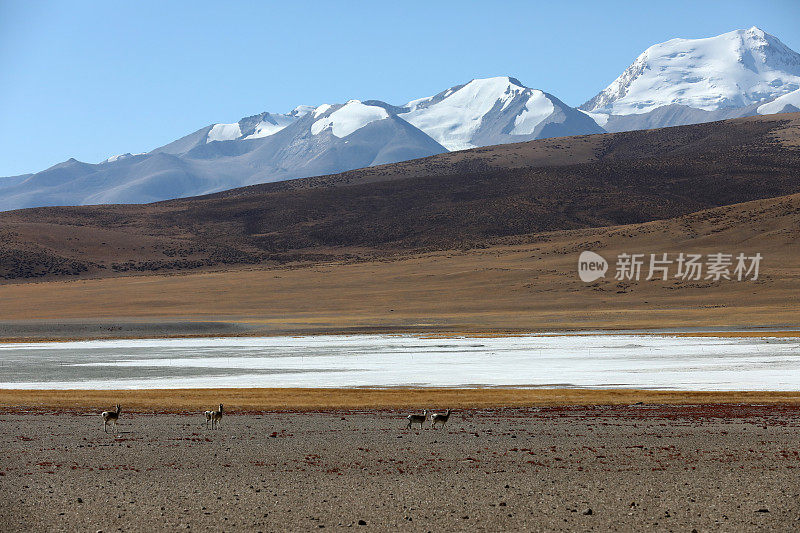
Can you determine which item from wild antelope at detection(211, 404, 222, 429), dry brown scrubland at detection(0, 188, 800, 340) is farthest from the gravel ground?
dry brown scrubland at detection(0, 188, 800, 340)

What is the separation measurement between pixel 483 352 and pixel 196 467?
105 ft

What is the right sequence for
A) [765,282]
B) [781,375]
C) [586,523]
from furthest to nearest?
1. [765,282]
2. [781,375]
3. [586,523]

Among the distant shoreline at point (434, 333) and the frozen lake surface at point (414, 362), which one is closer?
the frozen lake surface at point (414, 362)

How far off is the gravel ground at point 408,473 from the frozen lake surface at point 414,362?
10.9m

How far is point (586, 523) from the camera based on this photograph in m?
12.6

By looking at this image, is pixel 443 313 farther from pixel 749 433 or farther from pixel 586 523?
pixel 586 523

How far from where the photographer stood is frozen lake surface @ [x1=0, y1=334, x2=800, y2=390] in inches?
1372

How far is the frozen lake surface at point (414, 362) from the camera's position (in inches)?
1372

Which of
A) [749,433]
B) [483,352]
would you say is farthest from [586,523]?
[483,352]

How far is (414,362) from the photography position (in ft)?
141

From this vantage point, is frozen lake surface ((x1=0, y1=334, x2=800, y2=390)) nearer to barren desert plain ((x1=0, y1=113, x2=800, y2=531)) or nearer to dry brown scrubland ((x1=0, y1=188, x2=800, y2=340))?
barren desert plain ((x1=0, y1=113, x2=800, y2=531))

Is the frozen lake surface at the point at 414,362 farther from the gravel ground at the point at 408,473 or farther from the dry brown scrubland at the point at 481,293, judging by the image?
the gravel ground at the point at 408,473

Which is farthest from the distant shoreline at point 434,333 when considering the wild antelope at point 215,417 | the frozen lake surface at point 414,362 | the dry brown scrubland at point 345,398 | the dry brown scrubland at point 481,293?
the wild antelope at point 215,417

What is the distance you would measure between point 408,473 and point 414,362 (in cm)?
2655
